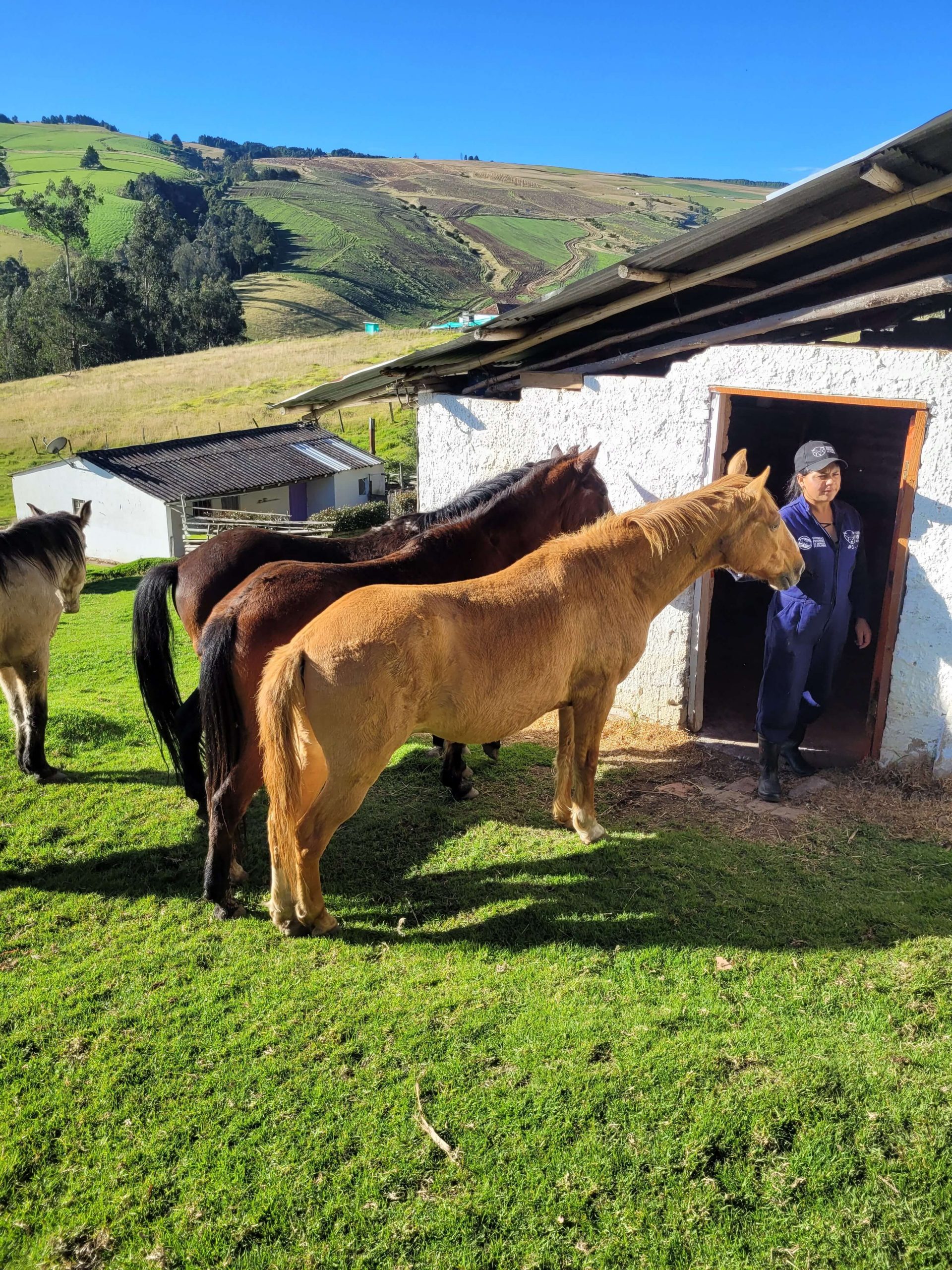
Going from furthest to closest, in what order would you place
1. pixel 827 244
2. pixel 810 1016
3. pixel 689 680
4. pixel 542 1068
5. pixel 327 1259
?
1. pixel 689 680
2. pixel 827 244
3. pixel 810 1016
4. pixel 542 1068
5. pixel 327 1259

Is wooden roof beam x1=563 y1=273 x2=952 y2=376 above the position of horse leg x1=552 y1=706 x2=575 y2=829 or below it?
above

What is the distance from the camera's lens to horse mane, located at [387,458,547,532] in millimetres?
6004

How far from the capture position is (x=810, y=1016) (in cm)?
366

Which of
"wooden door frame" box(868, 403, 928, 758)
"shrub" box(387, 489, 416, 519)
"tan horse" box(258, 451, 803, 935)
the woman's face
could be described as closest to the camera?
"tan horse" box(258, 451, 803, 935)

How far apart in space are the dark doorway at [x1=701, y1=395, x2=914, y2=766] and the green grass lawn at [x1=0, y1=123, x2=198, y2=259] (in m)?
87.9

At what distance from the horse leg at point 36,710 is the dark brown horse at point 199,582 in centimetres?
126

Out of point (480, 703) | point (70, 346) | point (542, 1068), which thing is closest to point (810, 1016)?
point (542, 1068)

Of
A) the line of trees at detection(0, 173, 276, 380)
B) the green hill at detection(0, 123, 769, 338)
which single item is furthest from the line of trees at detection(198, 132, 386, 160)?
the line of trees at detection(0, 173, 276, 380)

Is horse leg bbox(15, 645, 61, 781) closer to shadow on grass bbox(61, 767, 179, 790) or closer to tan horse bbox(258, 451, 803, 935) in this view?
shadow on grass bbox(61, 767, 179, 790)

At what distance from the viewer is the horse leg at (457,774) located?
6.00m

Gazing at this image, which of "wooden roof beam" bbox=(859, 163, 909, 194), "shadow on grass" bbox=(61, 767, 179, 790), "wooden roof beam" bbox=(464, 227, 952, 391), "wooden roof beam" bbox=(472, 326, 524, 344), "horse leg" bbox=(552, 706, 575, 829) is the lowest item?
"shadow on grass" bbox=(61, 767, 179, 790)

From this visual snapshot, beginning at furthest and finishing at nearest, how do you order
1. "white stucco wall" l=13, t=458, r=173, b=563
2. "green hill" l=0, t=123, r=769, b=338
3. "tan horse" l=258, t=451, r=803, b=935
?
1. "green hill" l=0, t=123, r=769, b=338
2. "white stucco wall" l=13, t=458, r=173, b=563
3. "tan horse" l=258, t=451, r=803, b=935

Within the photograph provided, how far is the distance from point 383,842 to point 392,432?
1551 inches

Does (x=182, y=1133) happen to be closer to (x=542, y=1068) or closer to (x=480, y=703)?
(x=542, y=1068)
